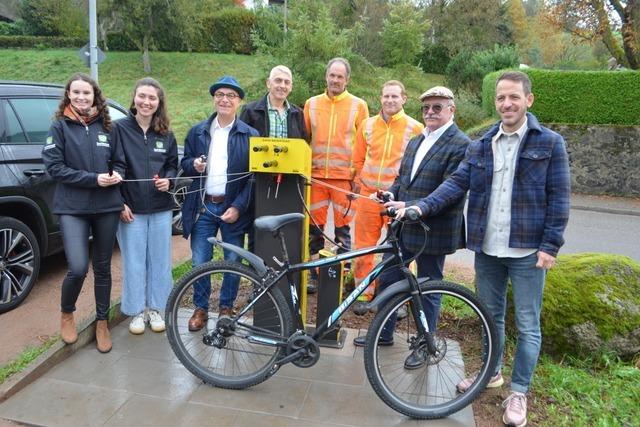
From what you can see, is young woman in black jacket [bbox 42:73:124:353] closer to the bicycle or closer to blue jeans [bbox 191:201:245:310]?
blue jeans [bbox 191:201:245:310]

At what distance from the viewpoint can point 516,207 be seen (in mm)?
2939

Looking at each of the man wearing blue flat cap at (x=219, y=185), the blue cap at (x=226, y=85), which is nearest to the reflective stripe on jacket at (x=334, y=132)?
the man wearing blue flat cap at (x=219, y=185)

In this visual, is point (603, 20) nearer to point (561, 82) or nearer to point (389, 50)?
point (561, 82)

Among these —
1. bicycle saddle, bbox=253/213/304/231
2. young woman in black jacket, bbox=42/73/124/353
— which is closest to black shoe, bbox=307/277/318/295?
bicycle saddle, bbox=253/213/304/231

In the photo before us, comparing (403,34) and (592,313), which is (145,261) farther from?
(403,34)

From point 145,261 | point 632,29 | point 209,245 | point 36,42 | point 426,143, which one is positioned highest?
point 36,42

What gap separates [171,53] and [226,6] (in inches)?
192

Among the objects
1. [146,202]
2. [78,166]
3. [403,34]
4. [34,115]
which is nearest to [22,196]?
[34,115]

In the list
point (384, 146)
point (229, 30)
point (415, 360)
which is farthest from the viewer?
point (229, 30)

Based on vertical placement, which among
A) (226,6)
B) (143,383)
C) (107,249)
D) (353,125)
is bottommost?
(143,383)

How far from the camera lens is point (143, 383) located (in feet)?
11.0

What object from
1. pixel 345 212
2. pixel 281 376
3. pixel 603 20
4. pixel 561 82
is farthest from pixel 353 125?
pixel 603 20

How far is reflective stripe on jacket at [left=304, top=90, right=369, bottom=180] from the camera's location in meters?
4.59

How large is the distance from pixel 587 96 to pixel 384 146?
403 inches
